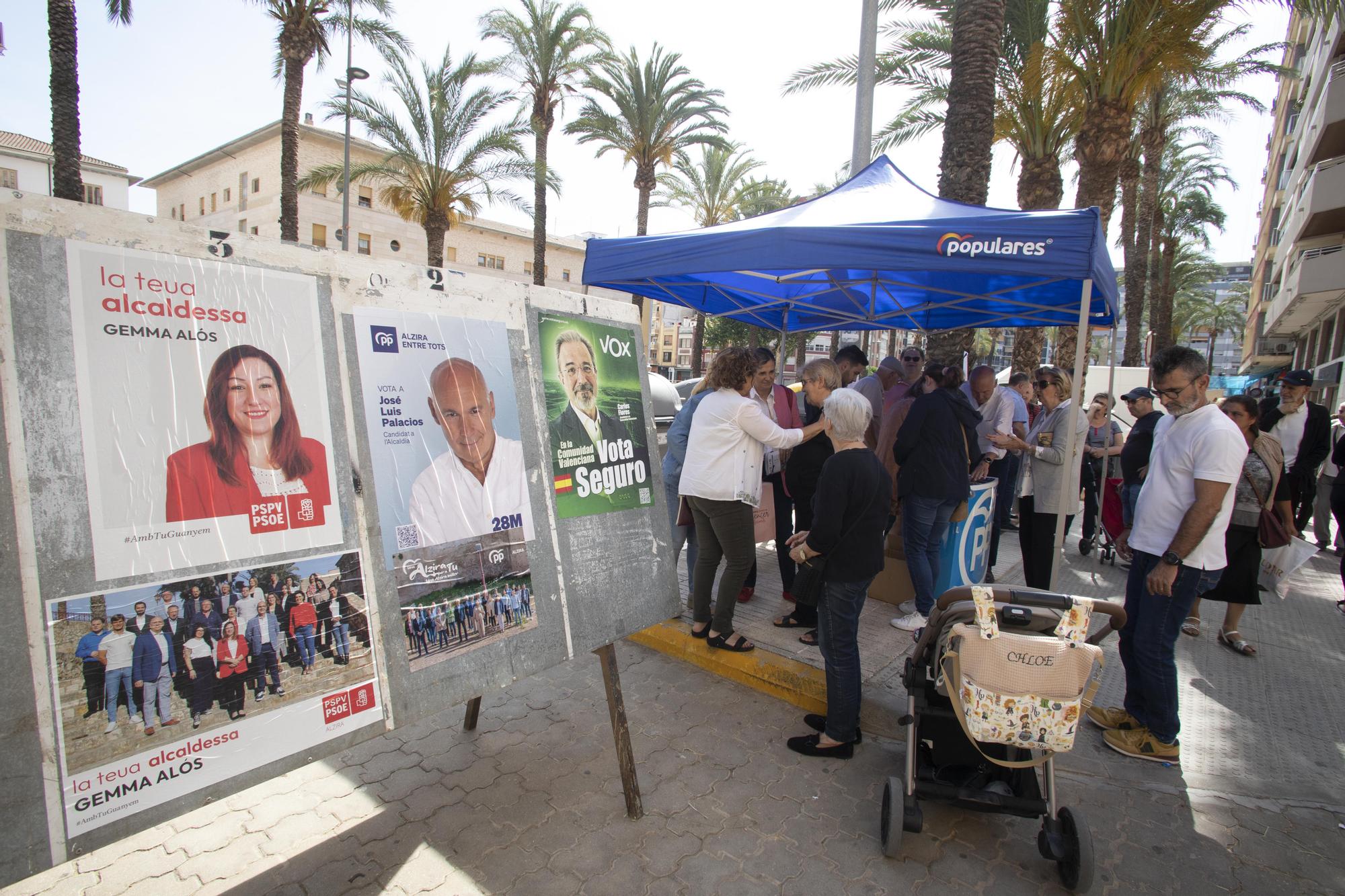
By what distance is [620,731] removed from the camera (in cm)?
270

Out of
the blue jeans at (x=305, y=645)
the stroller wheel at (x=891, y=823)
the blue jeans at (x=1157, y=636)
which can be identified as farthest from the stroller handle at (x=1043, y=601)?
the blue jeans at (x=305, y=645)

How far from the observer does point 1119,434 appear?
6.98 metres

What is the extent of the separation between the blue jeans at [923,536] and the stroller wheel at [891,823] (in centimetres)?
206

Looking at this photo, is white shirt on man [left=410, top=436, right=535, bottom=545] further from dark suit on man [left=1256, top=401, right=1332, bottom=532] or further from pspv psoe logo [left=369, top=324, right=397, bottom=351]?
dark suit on man [left=1256, top=401, right=1332, bottom=532]

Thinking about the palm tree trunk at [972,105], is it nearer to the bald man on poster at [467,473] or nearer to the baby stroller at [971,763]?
the baby stroller at [971,763]

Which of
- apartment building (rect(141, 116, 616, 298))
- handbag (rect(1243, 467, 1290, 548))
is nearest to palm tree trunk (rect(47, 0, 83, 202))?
handbag (rect(1243, 467, 1290, 548))

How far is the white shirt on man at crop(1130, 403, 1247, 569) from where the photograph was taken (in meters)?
2.96

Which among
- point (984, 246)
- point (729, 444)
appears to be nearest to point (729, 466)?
point (729, 444)

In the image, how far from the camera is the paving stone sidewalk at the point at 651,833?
2.42 metres

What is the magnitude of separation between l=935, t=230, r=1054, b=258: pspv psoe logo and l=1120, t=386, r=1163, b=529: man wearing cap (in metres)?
2.09

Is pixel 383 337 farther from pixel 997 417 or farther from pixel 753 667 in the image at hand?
pixel 997 417

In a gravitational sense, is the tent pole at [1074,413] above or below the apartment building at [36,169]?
below

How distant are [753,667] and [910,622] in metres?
1.33

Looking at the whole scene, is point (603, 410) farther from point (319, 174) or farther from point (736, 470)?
point (319, 174)
